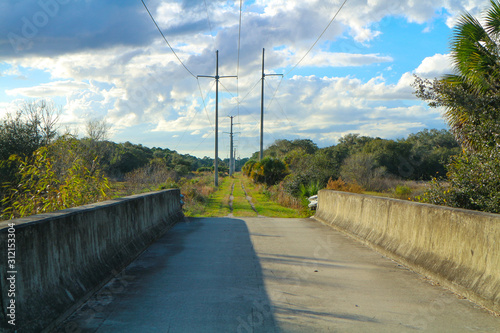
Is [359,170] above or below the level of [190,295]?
above

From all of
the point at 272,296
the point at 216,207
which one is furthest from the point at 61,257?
the point at 216,207

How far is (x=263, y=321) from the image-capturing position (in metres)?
5.17

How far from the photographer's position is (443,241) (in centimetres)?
721

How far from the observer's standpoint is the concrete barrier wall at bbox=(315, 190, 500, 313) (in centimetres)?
586

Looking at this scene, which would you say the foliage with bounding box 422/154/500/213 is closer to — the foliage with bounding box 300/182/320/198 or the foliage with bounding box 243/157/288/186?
the foliage with bounding box 300/182/320/198

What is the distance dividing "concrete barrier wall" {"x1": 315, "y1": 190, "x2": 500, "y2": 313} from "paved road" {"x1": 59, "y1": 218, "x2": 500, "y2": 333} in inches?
10.6

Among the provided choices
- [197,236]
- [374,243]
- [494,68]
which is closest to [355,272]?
[374,243]

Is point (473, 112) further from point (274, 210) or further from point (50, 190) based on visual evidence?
point (274, 210)

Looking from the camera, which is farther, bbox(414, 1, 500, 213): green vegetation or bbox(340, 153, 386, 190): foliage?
bbox(340, 153, 386, 190): foliage

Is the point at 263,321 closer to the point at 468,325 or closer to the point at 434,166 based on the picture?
the point at 468,325

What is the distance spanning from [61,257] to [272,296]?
2930 mm

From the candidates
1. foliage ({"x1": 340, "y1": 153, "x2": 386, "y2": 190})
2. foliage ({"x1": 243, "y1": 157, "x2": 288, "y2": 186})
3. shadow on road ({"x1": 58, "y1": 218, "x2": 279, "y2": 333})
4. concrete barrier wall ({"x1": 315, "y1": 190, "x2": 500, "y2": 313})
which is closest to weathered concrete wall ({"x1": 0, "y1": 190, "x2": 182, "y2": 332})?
shadow on road ({"x1": 58, "y1": 218, "x2": 279, "y2": 333})

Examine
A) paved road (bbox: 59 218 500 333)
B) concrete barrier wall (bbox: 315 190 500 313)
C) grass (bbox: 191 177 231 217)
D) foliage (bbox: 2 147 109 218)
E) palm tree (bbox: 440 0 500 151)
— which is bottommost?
grass (bbox: 191 177 231 217)

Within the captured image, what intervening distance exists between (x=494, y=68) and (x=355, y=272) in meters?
6.69
